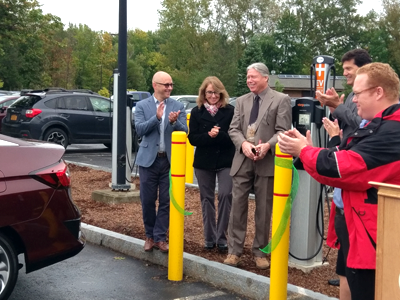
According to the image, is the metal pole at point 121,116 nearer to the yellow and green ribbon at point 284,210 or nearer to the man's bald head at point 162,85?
the man's bald head at point 162,85

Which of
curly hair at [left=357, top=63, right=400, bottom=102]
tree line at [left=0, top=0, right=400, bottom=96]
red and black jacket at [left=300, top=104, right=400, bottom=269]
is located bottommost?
red and black jacket at [left=300, top=104, right=400, bottom=269]

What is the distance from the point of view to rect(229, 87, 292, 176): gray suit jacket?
571 cm

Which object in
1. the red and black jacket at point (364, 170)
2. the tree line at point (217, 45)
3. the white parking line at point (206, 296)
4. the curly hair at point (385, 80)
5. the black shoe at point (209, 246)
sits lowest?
the white parking line at point (206, 296)

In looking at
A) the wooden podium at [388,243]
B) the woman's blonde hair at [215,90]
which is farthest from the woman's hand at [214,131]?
the wooden podium at [388,243]

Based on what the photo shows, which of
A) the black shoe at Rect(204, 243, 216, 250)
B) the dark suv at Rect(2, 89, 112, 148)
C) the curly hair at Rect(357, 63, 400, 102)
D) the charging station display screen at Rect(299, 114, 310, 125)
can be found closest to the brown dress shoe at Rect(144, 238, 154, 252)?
the black shoe at Rect(204, 243, 216, 250)

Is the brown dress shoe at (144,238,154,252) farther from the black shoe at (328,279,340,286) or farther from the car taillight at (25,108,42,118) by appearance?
the car taillight at (25,108,42,118)

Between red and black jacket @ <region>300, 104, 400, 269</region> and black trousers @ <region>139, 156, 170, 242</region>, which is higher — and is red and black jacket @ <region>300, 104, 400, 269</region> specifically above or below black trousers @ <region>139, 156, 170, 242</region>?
above

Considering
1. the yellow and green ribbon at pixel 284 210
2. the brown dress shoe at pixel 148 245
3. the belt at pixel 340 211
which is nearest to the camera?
the belt at pixel 340 211

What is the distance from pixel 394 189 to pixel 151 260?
160 inches

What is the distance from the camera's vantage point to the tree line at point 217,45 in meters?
59.3

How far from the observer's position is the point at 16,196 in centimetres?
486

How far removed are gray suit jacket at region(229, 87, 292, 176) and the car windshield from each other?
38.7 ft

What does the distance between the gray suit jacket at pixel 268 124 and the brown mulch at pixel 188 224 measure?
3.22 ft

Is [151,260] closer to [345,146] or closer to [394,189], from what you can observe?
[345,146]
